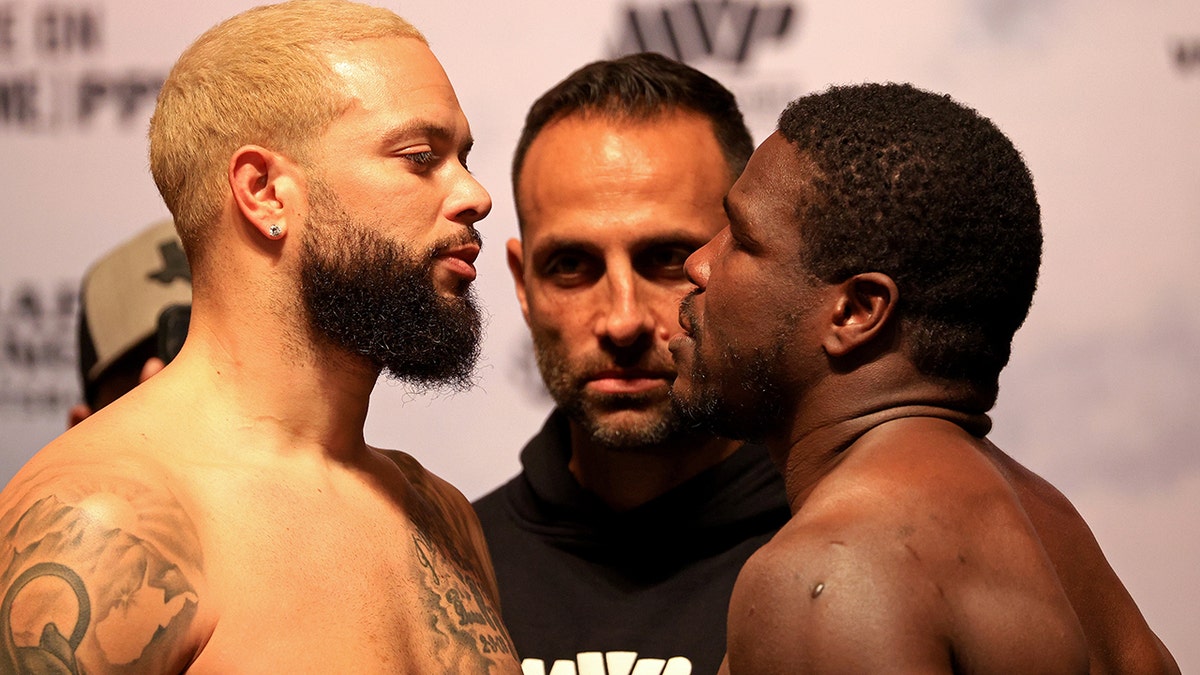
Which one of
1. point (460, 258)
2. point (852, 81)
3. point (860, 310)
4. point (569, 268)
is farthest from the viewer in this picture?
point (852, 81)

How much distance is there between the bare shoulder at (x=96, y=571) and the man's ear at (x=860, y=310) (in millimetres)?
736

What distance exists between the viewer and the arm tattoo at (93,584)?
1.31 m

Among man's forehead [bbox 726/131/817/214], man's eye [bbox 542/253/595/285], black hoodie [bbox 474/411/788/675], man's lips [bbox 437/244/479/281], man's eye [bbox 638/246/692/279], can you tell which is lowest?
black hoodie [bbox 474/411/788/675]

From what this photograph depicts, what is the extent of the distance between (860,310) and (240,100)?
0.81 m

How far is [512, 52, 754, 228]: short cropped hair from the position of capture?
7.85 ft

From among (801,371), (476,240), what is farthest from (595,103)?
(801,371)

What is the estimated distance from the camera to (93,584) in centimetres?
133

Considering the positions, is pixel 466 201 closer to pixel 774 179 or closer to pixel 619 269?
pixel 774 179

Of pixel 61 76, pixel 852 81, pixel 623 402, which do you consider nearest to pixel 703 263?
pixel 623 402

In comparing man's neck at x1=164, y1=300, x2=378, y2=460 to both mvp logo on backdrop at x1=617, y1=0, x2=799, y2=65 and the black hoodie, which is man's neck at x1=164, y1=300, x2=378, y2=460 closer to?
the black hoodie

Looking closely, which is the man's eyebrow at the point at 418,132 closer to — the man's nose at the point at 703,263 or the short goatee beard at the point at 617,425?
the man's nose at the point at 703,263

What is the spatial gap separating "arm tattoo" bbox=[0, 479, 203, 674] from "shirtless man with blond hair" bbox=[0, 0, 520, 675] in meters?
0.04

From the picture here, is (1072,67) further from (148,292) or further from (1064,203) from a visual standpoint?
(148,292)

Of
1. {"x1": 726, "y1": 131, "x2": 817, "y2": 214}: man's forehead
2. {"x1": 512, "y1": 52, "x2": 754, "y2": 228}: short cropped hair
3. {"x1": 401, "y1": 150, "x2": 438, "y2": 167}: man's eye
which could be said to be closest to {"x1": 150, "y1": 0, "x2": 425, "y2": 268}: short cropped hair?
{"x1": 401, "y1": 150, "x2": 438, "y2": 167}: man's eye
